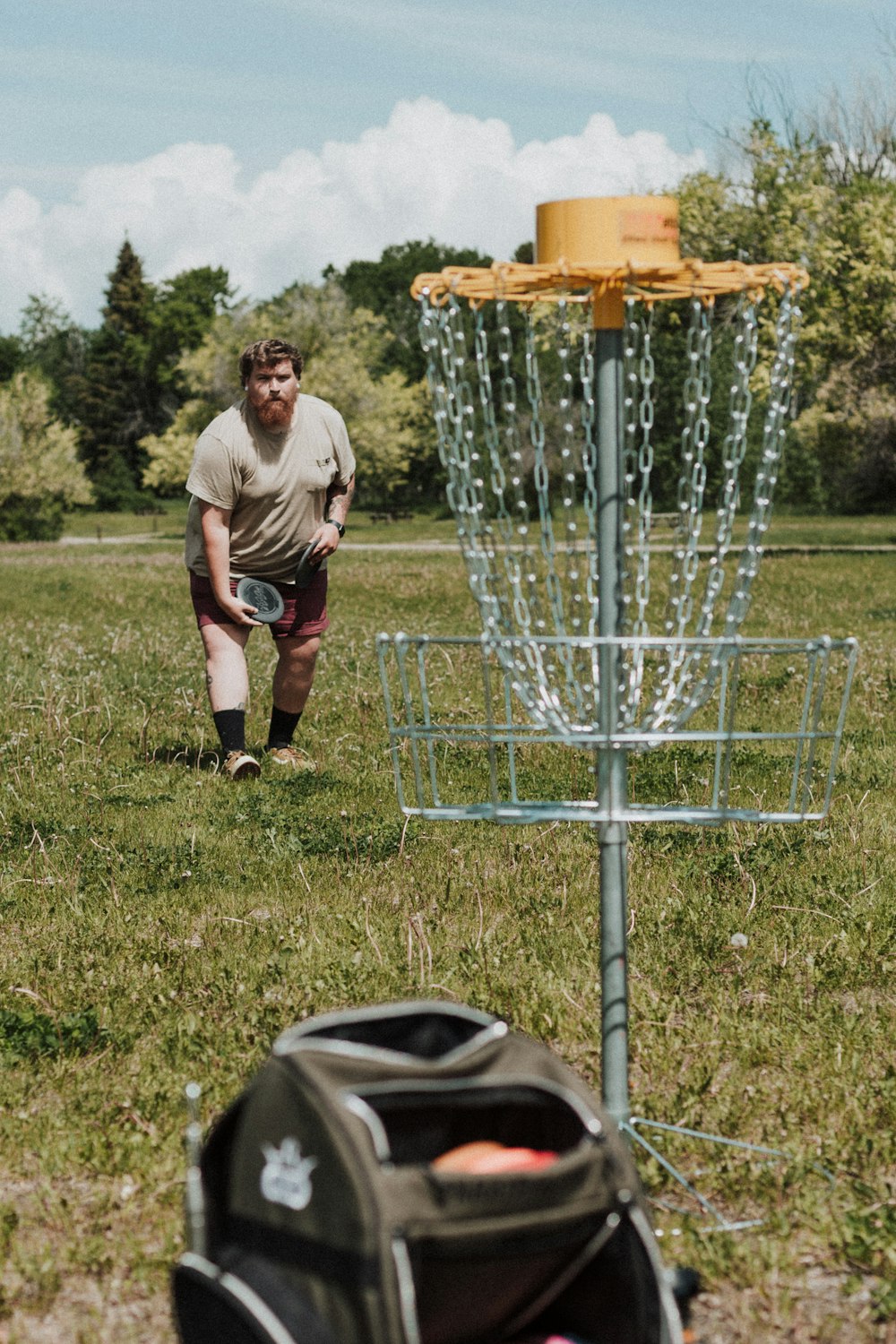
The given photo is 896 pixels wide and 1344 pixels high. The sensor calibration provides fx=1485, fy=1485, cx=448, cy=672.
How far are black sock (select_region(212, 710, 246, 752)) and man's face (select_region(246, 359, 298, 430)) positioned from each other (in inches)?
56.7

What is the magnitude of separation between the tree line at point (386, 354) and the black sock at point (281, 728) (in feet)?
10.7

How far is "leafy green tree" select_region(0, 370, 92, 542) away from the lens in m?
47.5

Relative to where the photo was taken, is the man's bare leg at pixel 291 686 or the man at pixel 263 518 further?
the man's bare leg at pixel 291 686

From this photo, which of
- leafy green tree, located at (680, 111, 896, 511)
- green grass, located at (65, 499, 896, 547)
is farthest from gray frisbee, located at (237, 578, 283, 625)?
green grass, located at (65, 499, 896, 547)

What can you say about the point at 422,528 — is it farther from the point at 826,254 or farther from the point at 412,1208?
the point at 412,1208

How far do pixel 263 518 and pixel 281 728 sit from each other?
1.21 meters

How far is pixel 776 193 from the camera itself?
30.5m

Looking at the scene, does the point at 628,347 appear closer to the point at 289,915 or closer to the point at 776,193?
the point at 289,915

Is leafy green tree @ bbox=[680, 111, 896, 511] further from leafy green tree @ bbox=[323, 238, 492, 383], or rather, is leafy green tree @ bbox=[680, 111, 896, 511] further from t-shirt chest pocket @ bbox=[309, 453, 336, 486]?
leafy green tree @ bbox=[323, 238, 492, 383]

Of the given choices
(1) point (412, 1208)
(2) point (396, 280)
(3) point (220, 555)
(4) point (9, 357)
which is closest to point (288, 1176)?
(1) point (412, 1208)

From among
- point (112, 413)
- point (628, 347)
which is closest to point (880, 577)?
point (628, 347)

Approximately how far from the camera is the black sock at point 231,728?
24.1ft

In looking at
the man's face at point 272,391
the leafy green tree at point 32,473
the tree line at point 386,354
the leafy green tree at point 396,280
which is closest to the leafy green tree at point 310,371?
the tree line at point 386,354

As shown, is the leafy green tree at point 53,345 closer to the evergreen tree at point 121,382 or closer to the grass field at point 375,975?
the evergreen tree at point 121,382
